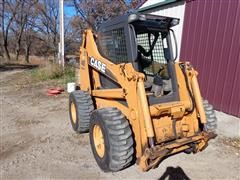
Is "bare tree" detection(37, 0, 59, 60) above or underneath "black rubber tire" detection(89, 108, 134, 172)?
above

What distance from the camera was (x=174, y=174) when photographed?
13.8 ft

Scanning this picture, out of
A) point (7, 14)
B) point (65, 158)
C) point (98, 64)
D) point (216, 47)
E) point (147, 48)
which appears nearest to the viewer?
point (65, 158)

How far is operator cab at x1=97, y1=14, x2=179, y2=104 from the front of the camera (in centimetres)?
421

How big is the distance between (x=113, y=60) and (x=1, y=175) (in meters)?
2.35

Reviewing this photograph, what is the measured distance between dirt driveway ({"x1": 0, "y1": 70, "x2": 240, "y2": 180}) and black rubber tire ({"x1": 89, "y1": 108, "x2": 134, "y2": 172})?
22cm

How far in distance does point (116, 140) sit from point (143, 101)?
631mm

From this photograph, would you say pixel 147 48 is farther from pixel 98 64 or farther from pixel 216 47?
pixel 216 47

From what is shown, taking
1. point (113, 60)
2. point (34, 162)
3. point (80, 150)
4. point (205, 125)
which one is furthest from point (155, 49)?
point (34, 162)

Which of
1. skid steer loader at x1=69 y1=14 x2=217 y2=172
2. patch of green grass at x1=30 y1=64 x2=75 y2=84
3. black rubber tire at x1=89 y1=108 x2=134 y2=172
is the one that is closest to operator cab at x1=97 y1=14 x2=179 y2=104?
skid steer loader at x1=69 y1=14 x2=217 y2=172

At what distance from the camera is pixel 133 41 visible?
4164mm

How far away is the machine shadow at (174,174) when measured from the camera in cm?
411

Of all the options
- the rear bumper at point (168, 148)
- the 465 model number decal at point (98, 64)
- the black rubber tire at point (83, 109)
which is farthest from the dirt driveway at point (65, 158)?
the 465 model number decal at point (98, 64)

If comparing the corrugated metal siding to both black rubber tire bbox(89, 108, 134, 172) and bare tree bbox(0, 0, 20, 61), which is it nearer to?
black rubber tire bbox(89, 108, 134, 172)

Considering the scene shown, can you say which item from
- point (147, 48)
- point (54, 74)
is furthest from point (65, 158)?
point (54, 74)
